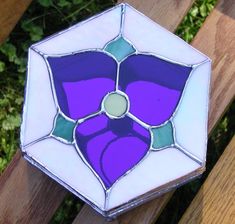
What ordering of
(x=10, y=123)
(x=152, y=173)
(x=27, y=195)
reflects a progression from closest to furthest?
(x=152, y=173)
(x=27, y=195)
(x=10, y=123)

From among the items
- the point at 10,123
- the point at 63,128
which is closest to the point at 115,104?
the point at 63,128

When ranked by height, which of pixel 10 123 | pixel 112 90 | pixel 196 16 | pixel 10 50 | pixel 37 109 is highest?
pixel 196 16

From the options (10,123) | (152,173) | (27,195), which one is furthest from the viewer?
(10,123)

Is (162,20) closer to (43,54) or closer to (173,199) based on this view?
(43,54)

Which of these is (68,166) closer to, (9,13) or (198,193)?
(198,193)

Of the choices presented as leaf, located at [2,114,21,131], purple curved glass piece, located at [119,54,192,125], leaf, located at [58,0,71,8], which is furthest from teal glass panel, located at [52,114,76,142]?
leaf, located at [58,0,71,8]

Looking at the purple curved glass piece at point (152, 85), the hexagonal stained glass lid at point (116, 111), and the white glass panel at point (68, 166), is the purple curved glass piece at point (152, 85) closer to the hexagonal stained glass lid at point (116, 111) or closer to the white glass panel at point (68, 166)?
the hexagonal stained glass lid at point (116, 111)

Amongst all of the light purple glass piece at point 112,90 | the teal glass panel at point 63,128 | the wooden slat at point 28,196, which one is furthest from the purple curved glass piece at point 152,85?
the wooden slat at point 28,196

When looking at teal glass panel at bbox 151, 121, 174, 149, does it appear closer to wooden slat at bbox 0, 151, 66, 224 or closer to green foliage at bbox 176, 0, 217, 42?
wooden slat at bbox 0, 151, 66, 224
